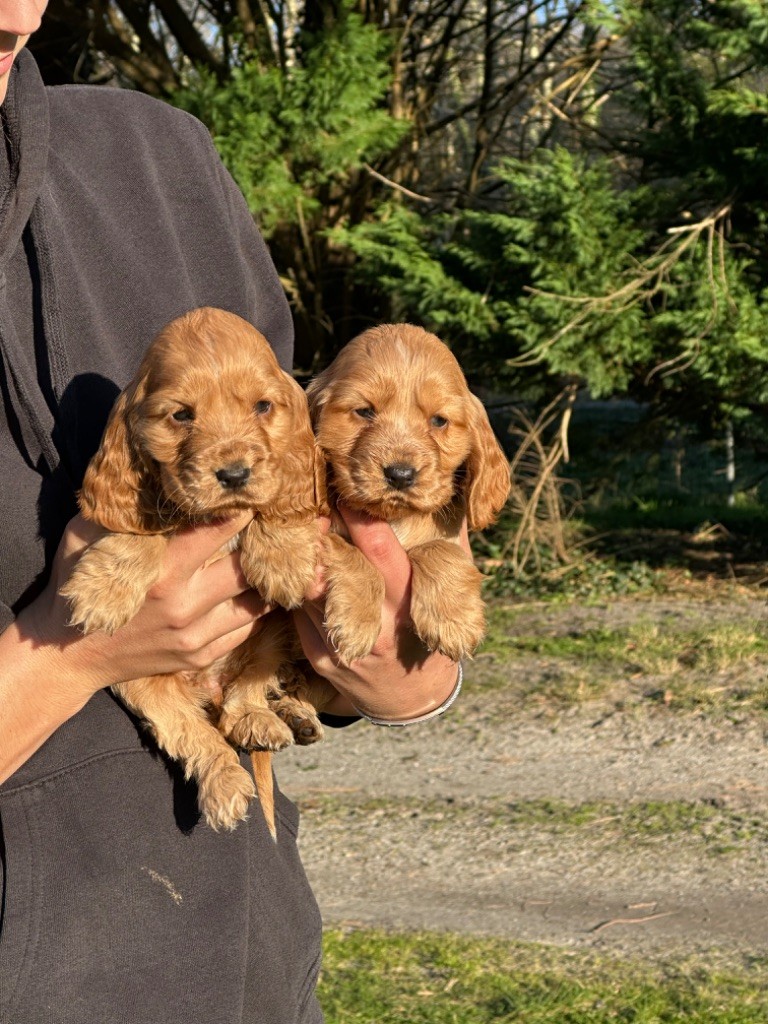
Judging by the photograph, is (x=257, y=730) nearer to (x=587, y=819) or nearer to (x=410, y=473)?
(x=410, y=473)

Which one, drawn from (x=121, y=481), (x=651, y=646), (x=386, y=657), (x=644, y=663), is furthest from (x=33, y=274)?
(x=651, y=646)

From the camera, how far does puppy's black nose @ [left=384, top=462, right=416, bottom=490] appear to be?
2715 millimetres

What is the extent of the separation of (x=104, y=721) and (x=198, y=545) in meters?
0.36

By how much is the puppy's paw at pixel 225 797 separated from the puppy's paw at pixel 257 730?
162 millimetres

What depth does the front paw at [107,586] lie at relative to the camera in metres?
2.24

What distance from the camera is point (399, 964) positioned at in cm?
579

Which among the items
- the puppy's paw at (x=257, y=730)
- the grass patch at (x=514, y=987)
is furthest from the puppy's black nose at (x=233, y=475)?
the grass patch at (x=514, y=987)

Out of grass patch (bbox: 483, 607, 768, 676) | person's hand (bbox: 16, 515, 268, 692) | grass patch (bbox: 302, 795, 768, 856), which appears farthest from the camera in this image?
grass patch (bbox: 483, 607, 768, 676)

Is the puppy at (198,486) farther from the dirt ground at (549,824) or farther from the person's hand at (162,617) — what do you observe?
the dirt ground at (549,824)

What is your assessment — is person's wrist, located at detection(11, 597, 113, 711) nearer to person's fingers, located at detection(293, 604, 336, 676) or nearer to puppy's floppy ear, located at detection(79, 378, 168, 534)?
puppy's floppy ear, located at detection(79, 378, 168, 534)

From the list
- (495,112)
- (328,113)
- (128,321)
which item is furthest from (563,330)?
(128,321)

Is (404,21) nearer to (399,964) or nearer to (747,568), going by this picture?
(747,568)

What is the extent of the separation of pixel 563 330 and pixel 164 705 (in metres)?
7.46

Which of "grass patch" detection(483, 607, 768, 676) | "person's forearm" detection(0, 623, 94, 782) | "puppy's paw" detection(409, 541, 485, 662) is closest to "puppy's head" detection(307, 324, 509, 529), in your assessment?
"puppy's paw" detection(409, 541, 485, 662)
